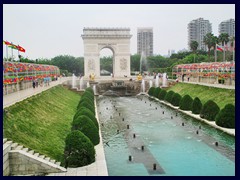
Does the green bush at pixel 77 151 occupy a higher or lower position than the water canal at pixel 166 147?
higher

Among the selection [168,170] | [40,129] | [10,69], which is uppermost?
[10,69]

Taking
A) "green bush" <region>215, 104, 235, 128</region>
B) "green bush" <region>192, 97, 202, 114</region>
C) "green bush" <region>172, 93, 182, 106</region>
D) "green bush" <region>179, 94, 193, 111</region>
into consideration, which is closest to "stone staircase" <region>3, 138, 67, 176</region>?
"green bush" <region>215, 104, 235, 128</region>

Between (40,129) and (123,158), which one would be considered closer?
(123,158)

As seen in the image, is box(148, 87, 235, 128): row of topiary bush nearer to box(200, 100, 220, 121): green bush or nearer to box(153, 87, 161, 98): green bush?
box(200, 100, 220, 121): green bush

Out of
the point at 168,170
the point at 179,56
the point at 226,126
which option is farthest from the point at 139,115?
the point at 179,56

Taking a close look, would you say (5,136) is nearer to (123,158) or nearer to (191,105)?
(123,158)

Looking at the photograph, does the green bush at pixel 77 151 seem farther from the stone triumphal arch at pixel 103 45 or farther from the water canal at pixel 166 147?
the stone triumphal arch at pixel 103 45

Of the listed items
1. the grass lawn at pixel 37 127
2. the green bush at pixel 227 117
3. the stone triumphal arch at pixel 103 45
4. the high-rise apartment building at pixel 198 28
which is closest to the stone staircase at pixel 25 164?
the grass lawn at pixel 37 127
